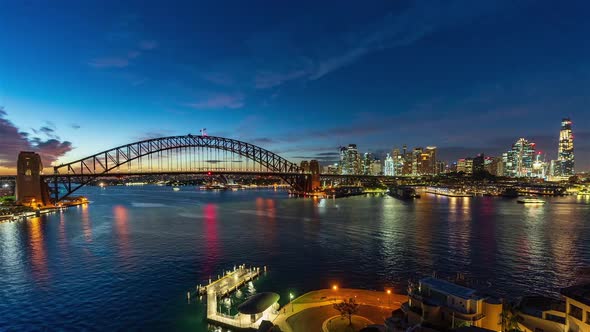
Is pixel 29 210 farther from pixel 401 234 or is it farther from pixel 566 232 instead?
pixel 566 232

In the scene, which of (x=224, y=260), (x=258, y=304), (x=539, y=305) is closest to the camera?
(x=539, y=305)

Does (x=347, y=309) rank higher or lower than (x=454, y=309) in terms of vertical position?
lower

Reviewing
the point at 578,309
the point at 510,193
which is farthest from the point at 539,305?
the point at 510,193

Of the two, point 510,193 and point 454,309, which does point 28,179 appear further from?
point 510,193

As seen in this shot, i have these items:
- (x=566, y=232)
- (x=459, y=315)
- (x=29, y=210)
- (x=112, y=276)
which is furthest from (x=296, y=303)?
(x=29, y=210)

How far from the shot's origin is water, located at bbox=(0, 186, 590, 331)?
22.1m

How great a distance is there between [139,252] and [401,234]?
1359 inches

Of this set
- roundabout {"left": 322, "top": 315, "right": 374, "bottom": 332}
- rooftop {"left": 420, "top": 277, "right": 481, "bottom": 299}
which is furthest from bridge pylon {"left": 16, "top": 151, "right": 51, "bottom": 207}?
rooftop {"left": 420, "top": 277, "right": 481, "bottom": 299}

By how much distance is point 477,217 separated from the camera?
6369 cm

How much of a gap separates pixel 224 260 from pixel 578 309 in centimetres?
2794

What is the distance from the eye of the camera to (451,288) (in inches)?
639

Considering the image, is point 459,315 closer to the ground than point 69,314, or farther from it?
Answer: farther from it

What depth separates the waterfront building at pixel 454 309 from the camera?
48.8 feet

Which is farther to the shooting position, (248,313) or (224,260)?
(224,260)
